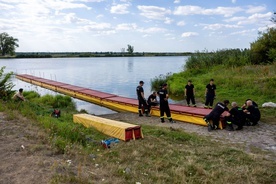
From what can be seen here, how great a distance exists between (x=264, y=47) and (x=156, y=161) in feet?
74.2

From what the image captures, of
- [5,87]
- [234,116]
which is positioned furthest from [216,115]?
[5,87]

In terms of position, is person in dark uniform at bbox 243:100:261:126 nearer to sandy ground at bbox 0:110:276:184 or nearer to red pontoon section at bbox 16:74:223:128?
sandy ground at bbox 0:110:276:184

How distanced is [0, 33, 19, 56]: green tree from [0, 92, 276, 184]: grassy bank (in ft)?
318

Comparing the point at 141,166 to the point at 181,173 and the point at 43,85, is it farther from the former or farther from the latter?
the point at 43,85

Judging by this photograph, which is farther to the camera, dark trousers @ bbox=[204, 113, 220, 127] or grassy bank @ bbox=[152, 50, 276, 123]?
grassy bank @ bbox=[152, 50, 276, 123]

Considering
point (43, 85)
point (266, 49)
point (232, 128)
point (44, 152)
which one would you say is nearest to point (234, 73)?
point (266, 49)

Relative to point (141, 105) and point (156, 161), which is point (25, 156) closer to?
point (156, 161)

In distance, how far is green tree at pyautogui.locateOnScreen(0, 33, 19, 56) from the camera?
9256cm

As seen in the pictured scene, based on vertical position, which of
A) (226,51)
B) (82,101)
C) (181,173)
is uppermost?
(226,51)

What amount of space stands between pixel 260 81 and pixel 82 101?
12714 mm

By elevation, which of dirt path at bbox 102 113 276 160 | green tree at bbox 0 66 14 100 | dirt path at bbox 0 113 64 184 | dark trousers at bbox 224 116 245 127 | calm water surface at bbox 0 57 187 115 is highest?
green tree at bbox 0 66 14 100

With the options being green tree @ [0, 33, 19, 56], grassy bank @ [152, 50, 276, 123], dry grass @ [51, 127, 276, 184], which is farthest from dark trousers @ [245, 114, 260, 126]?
green tree @ [0, 33, 19, 56]

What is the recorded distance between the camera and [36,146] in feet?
19.4

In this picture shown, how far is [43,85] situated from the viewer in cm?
2892
